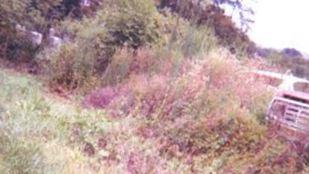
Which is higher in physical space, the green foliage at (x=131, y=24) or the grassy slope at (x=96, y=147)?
the green foliage at (x=131, y=24)

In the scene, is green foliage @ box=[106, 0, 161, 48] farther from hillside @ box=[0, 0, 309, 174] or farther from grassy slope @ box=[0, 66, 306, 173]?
grassy slope @ box=[0, 66, 306, 173]

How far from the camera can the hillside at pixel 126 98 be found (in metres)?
6.24

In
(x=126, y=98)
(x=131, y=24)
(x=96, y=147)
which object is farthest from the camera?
(x=131, y=24)

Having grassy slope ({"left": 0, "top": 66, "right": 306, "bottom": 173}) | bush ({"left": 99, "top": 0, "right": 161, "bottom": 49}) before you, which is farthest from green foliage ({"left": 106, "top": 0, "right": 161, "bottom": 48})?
grassy slope ({"left": 0, "top": 66, "right": 306, "bottom": 173})

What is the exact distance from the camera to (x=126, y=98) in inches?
362

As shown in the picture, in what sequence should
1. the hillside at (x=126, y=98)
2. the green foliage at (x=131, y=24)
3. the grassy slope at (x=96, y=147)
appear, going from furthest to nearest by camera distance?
the green foliage at (x=131, y=24) → the hillside at (x=126, y=98) → the grassy slope at (x=96, y=147)

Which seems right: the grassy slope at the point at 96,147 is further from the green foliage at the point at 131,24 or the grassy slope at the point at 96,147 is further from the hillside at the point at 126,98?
the green foliage at the point at 131,24

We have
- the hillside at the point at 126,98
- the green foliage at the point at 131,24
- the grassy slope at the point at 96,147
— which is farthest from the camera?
the green foliage at the point at 131,24

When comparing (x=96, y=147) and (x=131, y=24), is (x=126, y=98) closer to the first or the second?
(x=96, y=147)

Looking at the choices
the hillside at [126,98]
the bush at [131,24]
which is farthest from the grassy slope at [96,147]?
the bush at [131,24]

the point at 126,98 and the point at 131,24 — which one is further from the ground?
the point at 131,24

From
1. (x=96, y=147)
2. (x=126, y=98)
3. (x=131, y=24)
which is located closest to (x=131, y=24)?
(x=131, y=24)

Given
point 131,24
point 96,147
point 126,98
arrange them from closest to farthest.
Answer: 1. point 96,147
2. point 126,98
3. point 131,24

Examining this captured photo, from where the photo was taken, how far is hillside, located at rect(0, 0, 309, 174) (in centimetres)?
624
